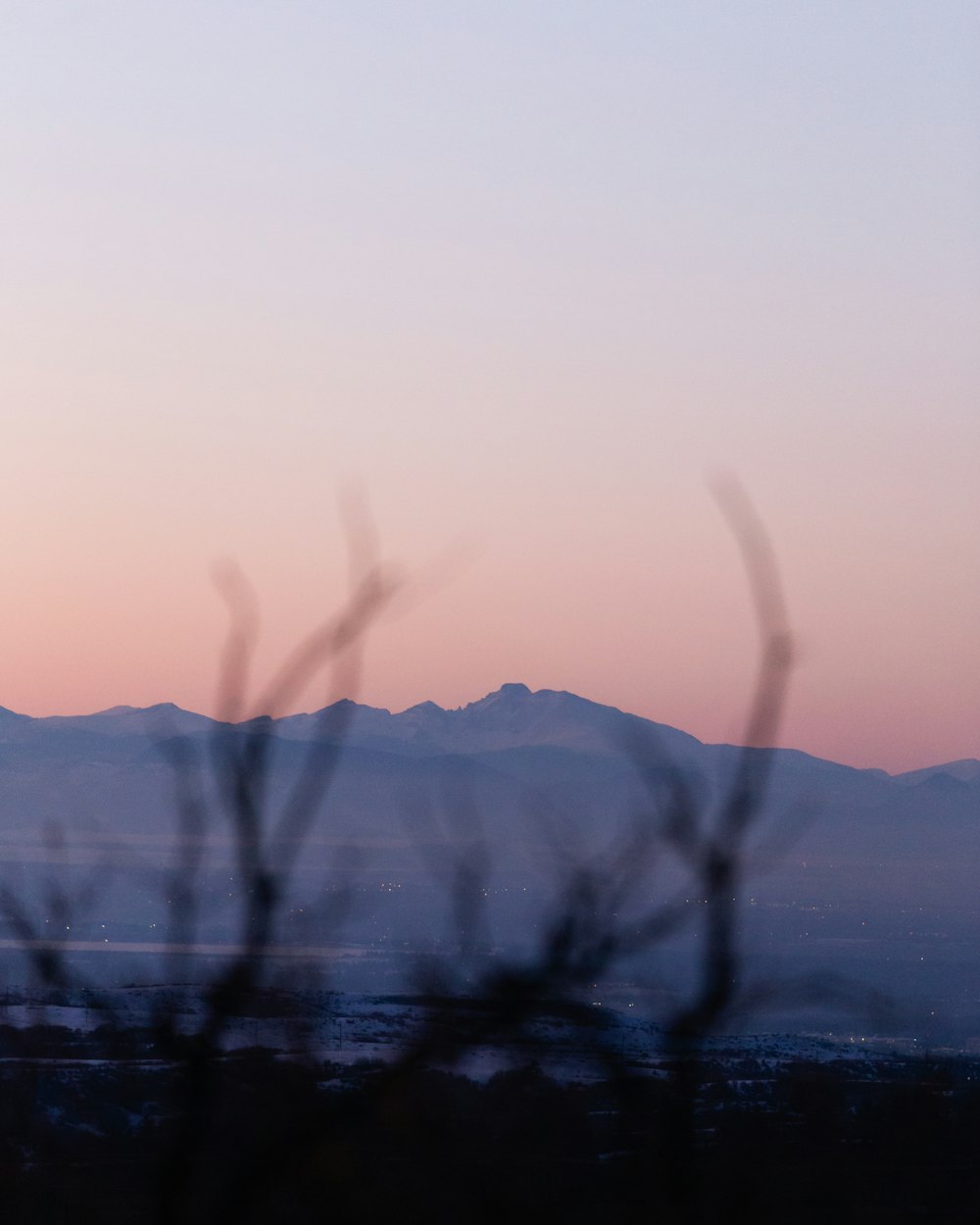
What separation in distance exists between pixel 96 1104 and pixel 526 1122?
30.6 ft

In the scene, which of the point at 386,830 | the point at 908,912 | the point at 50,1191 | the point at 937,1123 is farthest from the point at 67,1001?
the point at 386,830

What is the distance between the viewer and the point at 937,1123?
10.2 meters

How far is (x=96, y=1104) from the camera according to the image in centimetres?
2695

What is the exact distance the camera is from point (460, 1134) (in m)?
13.1

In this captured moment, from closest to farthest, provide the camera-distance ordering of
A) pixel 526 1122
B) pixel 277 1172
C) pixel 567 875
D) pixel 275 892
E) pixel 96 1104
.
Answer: pixel 277 1172, pixel 275 892, pixel 567 875, pixel 526 1122, pixel 96 1104

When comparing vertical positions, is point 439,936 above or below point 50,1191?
above

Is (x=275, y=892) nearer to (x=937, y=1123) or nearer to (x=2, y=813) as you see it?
(x=937, y=1123)

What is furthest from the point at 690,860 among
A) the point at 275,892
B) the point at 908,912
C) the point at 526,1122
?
the point at 908,912

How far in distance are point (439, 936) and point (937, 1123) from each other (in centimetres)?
686

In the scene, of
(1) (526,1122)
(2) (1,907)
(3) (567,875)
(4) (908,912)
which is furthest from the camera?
(4) (908,912)

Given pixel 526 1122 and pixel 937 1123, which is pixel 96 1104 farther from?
pixel 937 1123

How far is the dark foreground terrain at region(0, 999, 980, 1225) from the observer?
10.0 ft

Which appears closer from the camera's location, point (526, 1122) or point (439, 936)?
point (439, 936)

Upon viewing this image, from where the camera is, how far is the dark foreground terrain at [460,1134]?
3055mm
